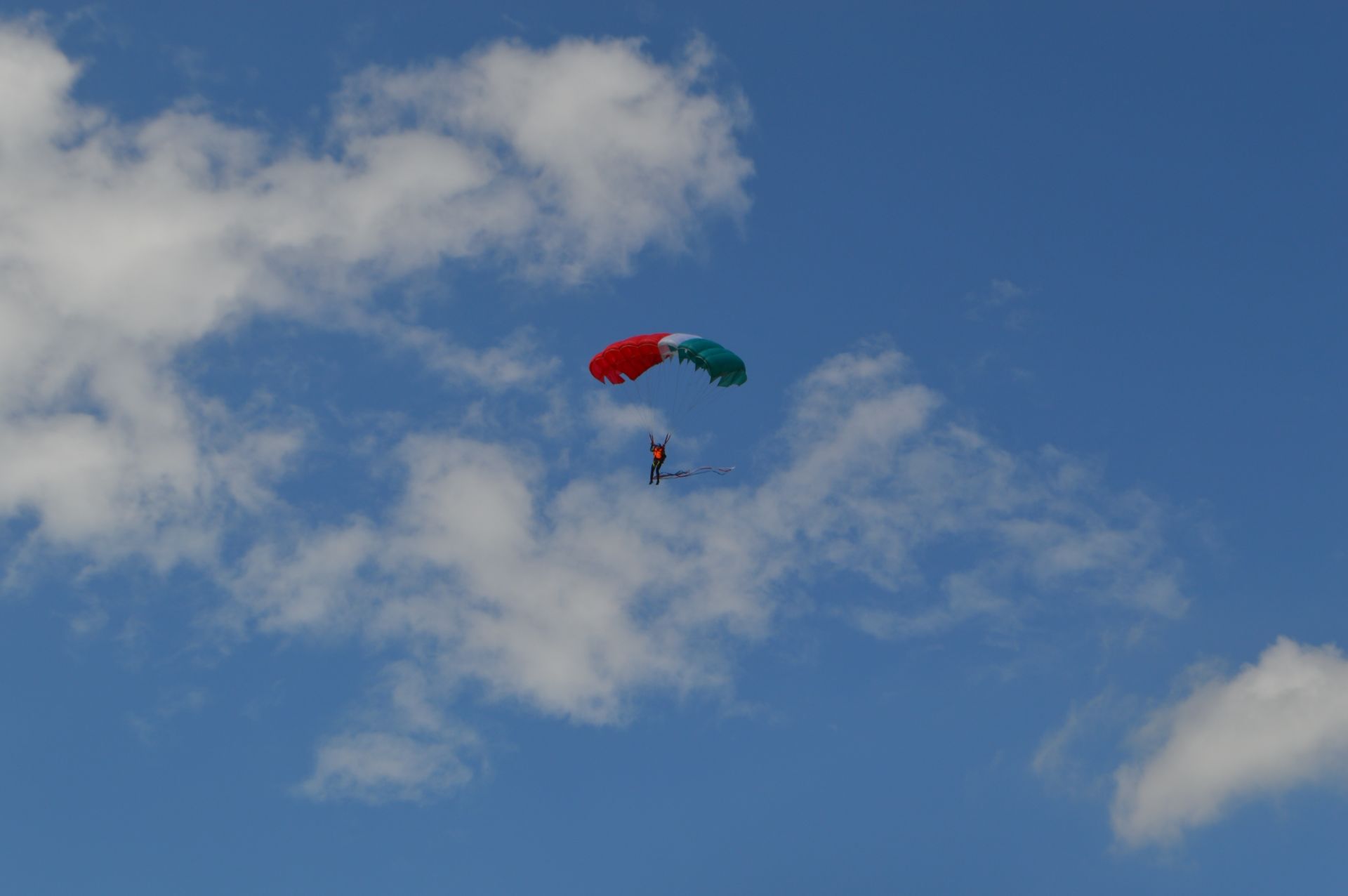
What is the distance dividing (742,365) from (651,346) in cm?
458

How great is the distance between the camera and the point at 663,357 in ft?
271

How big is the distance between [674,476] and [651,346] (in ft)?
21.7

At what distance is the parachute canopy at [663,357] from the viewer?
80.9 m

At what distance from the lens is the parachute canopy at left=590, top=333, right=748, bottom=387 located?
8088cm

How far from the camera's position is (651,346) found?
82500 millimetres

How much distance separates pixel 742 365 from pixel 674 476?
6.96 meters

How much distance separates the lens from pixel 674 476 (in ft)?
277

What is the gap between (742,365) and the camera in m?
81.2
